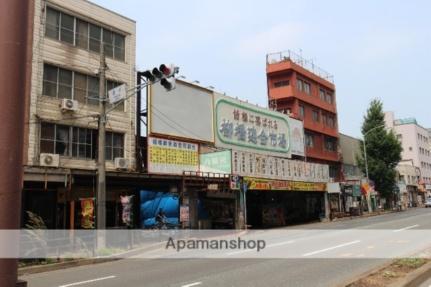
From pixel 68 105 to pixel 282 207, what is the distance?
20.4 metres

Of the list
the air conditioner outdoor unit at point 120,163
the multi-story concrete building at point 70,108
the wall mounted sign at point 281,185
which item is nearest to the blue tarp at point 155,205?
→ the multi-story concrete building at point 70,108

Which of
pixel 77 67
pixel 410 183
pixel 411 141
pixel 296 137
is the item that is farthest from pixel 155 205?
pixel 411 141

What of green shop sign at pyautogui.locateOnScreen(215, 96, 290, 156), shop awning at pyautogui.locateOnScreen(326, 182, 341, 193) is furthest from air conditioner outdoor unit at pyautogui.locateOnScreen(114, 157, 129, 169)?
shop awning at pyautogui.locateOnScreen(326, 182, 341, 193)

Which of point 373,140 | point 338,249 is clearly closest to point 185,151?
point 338,249

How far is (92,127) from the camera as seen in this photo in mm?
22562

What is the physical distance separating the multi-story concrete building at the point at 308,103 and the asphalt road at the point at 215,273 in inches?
1217

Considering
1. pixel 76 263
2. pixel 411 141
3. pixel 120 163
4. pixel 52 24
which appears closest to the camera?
pixel 76 263

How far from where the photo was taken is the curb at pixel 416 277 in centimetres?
756

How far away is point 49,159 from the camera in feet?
64.4

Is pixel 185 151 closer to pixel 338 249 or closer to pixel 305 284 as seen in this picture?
pixel 338 249

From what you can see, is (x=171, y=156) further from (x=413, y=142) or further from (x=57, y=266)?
(x=413, y=142)

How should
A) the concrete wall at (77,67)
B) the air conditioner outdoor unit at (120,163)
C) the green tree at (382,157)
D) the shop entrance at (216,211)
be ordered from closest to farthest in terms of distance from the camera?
the concrete wall at (77,67) → the air conditioner outdoor unit at (120,163) → the shop entrance at (216,211) → the green tree at (382,157)

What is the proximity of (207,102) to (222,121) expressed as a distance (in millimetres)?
1885

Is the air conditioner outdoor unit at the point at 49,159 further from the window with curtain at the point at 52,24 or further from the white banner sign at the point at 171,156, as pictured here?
the window with curtain at the point at 52,24
